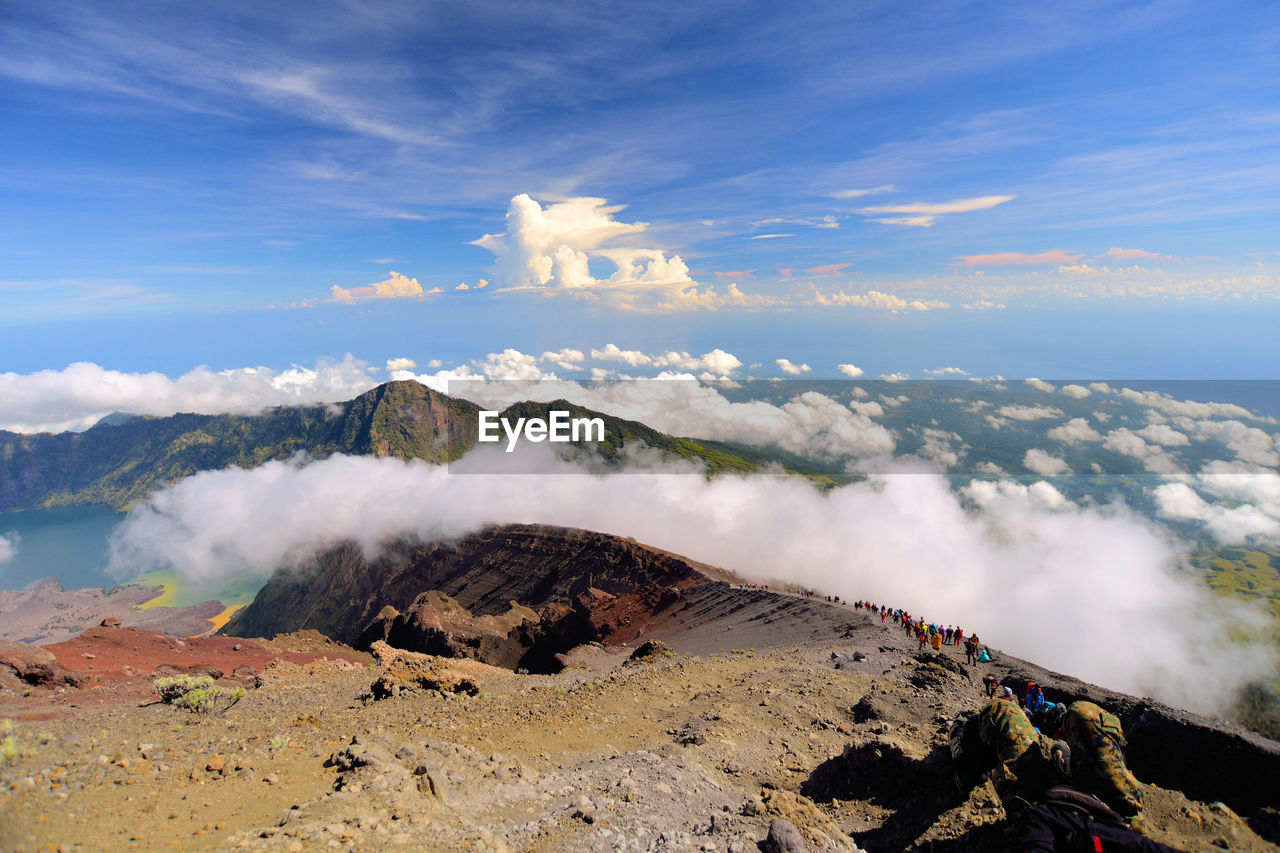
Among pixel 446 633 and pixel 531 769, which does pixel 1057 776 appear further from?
pixel 446 633

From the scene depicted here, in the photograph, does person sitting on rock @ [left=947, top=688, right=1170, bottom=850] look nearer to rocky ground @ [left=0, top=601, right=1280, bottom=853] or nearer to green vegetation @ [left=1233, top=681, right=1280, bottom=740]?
rocky ground @ [left=0, top=601, right=1280, bottom=853]

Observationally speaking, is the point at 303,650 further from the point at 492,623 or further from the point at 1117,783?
the point at 1117,783

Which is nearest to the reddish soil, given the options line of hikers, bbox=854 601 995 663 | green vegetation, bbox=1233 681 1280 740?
line of hikers, bbox=854 601 995 663

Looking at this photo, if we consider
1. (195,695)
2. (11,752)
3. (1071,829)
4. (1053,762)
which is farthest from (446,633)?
(1071,829)

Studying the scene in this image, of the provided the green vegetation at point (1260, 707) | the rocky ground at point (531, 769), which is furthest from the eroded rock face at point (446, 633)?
the green vegetation at point (1260, 707)

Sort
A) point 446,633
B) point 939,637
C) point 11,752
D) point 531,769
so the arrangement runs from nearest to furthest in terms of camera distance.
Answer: point 11,752, point 531,769, point 939,637, point 446,633

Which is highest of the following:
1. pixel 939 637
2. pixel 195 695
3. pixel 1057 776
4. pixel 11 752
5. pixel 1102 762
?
pixel 1102 762

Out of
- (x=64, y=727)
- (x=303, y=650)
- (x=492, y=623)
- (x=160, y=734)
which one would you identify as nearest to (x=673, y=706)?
(x=160, y=734)

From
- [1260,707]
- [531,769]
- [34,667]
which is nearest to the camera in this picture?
[531,769]

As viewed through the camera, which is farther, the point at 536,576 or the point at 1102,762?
the point at 536,576
